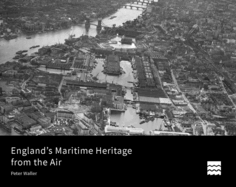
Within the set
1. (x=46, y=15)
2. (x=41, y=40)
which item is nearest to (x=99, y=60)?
(x=41, y=40)

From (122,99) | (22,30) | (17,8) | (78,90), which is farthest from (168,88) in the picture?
(17,8)

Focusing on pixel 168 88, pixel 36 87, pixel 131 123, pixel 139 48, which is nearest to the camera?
pixel 131 123
